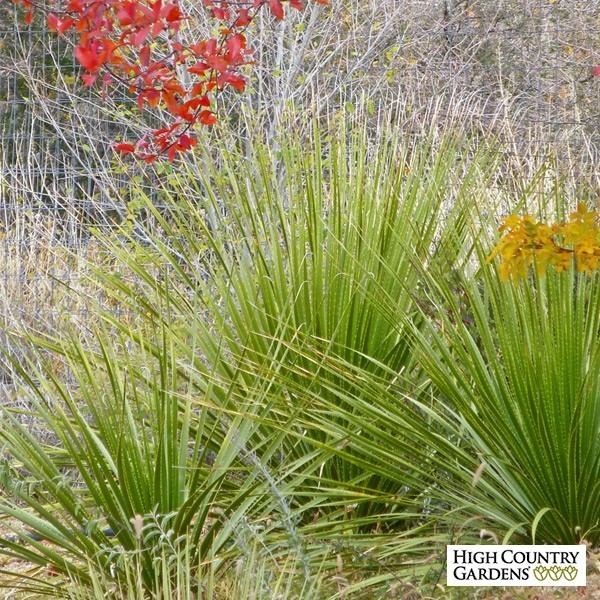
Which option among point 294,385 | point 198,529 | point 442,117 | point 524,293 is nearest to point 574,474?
point 524,293

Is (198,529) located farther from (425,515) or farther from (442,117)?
(442,117)

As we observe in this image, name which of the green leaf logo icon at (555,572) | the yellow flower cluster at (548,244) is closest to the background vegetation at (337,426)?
the green leaf logo icon at (555,572)

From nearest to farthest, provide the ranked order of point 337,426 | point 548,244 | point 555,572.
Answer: point 548,244 → point 555,572 → point 337,426

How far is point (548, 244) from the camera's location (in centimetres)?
241

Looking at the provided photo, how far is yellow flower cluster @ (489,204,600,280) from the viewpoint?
2.35 meters

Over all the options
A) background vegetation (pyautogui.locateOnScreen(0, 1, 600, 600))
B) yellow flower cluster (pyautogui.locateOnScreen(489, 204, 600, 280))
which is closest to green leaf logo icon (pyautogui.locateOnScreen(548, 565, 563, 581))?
background vegetation (pyautogui.locateOnScreen(0, 1, 600, 600))

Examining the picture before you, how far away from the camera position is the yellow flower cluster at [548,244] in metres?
2.35

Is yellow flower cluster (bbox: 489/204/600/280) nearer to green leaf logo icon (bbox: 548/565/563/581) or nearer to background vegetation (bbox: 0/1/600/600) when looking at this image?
background vegetation (bbox: 0/1/600/600)

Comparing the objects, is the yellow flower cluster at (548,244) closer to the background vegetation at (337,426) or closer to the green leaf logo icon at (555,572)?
the background vegetation at (337,426)

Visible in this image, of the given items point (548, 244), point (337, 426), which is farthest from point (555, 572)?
point (548, 244)

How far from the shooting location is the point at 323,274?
359 centimetres

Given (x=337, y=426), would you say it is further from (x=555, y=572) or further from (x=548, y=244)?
(x=548, y=244)

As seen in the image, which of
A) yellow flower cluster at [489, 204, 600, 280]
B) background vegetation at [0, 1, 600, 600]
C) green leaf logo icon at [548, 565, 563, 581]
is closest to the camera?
yellow flower cluster at [489, 204, 600, 280]

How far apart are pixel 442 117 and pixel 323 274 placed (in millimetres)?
4011
